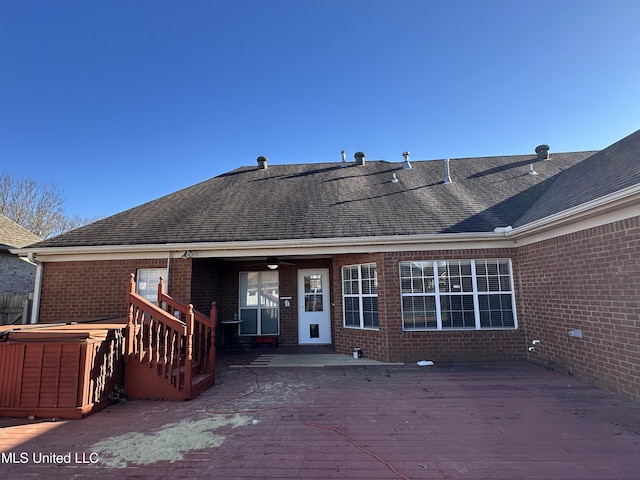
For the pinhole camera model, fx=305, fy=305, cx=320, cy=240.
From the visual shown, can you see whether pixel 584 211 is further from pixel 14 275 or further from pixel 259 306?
pixel 14 275

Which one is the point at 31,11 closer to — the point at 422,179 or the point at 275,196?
the point at 275,196

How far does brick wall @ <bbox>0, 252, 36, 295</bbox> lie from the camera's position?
1062cm

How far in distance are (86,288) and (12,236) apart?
7.33 meters

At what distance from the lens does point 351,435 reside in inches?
139

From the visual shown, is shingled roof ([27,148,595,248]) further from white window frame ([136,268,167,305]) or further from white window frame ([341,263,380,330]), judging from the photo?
white window frame ([341,263,380,330])

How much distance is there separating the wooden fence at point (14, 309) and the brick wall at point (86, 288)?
2.43 metres

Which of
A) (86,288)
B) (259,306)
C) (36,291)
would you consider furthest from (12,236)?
(259,306)

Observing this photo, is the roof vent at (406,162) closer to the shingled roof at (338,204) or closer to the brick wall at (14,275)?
the shingled roof at (338,204)

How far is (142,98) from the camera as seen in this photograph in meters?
10.2

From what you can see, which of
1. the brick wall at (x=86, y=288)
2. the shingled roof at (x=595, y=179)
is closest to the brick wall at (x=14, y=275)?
the brick wall at (x=86, y=288)

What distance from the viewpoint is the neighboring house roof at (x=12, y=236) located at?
34.8ft

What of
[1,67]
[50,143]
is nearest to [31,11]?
[1,67]

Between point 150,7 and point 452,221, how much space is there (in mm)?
9089

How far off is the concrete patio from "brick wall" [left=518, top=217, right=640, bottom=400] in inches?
18.0
